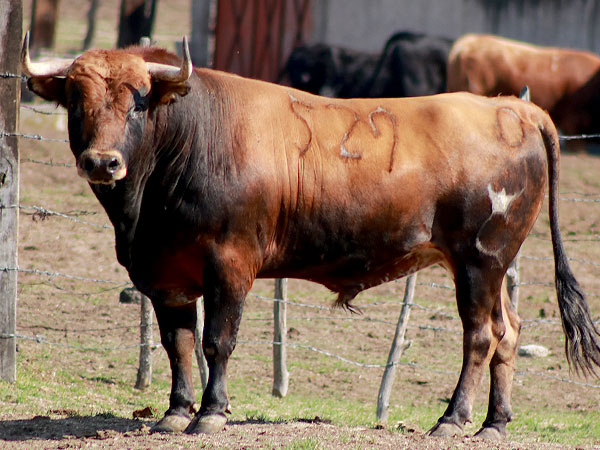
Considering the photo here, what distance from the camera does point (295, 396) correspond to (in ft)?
25.8

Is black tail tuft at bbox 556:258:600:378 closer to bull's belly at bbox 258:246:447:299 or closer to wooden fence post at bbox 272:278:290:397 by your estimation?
bull's belly at bbox 258:246:447:299

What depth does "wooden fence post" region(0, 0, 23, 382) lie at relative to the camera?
7.13m

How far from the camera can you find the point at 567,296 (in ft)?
20.9

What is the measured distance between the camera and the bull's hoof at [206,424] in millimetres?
5453

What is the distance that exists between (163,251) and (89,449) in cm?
110

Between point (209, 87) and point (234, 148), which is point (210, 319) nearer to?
point (234, 148)

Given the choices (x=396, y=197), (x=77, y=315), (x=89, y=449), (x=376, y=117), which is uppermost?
(x=376, y=117)

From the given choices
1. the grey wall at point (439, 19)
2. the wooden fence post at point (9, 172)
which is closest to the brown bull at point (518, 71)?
the grey wall at point (439, 19)

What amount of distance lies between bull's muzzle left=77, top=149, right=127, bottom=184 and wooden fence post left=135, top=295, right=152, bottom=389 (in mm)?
2842

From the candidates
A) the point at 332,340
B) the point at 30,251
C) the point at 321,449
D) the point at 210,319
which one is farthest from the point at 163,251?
the point at 30,251

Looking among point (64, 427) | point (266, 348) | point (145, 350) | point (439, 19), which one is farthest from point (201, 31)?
point (64, 427)

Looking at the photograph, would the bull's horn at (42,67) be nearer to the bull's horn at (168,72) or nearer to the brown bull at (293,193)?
the brown bull at (293,193)

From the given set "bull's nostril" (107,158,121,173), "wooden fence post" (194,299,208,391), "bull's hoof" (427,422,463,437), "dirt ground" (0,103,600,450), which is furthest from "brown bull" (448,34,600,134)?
"bull's nostril" (107,158,121,173)

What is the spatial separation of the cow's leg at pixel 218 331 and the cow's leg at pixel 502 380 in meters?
1.61
